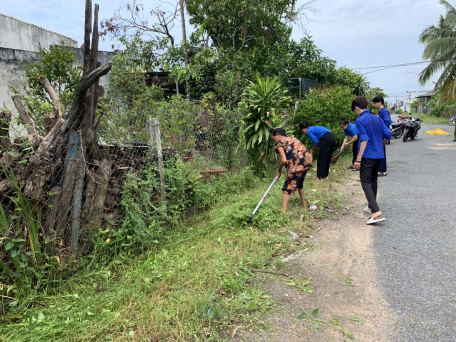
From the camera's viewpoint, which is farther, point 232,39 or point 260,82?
point 232,39

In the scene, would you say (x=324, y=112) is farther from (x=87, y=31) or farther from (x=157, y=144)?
(x=87, y=31)

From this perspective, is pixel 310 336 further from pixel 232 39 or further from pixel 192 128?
pixel 232 39

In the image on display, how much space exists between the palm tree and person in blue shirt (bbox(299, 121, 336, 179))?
62.9ft

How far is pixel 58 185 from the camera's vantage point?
3.21 meters

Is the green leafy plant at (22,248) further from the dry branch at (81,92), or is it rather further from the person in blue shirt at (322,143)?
the person in blue shirt at (322,143)

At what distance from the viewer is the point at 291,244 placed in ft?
13.2

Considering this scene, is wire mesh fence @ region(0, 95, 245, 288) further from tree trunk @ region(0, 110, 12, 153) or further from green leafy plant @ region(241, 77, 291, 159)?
green leafy plant @ region(241, 77, 291, 159)

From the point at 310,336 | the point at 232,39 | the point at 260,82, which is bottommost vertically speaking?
the point at 310,336

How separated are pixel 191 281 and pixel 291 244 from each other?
154 centimetres

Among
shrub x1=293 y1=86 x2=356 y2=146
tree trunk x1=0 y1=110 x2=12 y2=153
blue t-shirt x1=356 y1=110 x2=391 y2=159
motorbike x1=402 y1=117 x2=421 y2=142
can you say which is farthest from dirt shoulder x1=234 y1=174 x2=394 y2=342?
motorbike x1=402 y1=117 x2=421 y2=142

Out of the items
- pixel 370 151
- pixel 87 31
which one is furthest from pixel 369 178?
pixel 87 31

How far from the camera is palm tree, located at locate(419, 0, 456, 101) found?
21.3m

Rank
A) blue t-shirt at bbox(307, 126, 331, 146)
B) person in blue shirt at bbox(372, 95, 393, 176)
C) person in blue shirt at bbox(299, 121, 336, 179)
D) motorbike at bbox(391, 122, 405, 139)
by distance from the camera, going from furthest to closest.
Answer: motorbike at bbox(391, 122, 405, 139) < blue t-shirt at bbox(307, 126, 331, 146) < person in blue shirt at bbox(299, 121, 336, 179) < person in blue shirt at bbox(372, 95, 393, 176)

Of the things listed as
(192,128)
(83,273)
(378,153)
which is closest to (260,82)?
(192,128)
